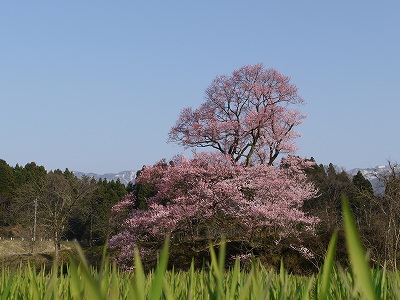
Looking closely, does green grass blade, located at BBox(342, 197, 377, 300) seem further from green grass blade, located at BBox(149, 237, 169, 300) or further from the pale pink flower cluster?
the pale pink flower cluster

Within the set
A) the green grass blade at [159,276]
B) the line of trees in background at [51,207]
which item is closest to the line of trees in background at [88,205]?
the line of trees in background at [51,207]

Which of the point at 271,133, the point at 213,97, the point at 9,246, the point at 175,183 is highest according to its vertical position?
the point at 213,97

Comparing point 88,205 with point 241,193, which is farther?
point 88,205

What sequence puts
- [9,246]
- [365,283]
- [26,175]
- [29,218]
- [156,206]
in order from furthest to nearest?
[26,175] → [9,246] → [29,218] → [156,206] → [365,283]

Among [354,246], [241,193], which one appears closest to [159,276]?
[354,246]

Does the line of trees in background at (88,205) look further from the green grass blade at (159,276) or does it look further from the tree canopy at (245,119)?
the green grass blade at (159,276)

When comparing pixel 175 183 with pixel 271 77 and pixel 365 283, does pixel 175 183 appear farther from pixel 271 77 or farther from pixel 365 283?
pixel 365 283

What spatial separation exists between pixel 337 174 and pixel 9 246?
35228 millimetres

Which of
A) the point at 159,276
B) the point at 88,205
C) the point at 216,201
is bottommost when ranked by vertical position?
the point at 159,276

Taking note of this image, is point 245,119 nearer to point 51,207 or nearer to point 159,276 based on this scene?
point 159,276

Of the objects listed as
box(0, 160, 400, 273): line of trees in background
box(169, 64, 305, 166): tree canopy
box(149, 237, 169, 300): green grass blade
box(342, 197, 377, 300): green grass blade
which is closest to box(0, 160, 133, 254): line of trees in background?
box(0, 160, 400, 273): line of trees in background

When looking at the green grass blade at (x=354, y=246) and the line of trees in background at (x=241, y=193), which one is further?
the line of trees in background at (x=241, y=193)

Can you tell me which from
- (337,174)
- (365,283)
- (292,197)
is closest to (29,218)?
(337,174)

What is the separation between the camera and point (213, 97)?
24125 mm
